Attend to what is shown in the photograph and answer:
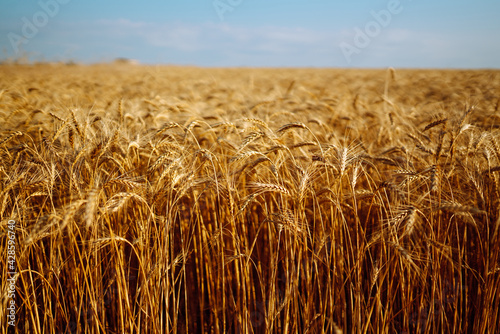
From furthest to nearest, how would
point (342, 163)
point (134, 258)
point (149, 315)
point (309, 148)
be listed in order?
point (309, 148) → point (134, 258) → point (149, 315) → point (342, 163)

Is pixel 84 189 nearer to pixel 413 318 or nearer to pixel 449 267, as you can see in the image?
pixel 413 318

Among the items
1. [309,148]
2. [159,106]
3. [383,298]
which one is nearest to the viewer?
[383,298]

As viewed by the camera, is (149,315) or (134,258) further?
(134,258)

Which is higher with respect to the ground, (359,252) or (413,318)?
(359,252)

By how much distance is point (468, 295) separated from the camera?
6.39ft

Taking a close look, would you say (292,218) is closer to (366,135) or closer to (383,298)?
(383,298)

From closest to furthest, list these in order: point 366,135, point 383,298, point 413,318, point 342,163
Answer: point 342,163, point 413,318, point 383,298, point 366,135

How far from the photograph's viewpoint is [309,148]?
263 centimetres

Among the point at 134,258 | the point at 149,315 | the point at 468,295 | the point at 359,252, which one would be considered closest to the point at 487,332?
the point at 468,295

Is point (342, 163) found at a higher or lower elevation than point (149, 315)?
higher

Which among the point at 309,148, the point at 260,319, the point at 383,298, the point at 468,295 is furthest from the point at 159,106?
the point at 468,295

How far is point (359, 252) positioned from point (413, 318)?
695mm

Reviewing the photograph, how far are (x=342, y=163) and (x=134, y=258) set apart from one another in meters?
1.64

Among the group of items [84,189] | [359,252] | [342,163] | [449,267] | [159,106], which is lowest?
[449,267]
